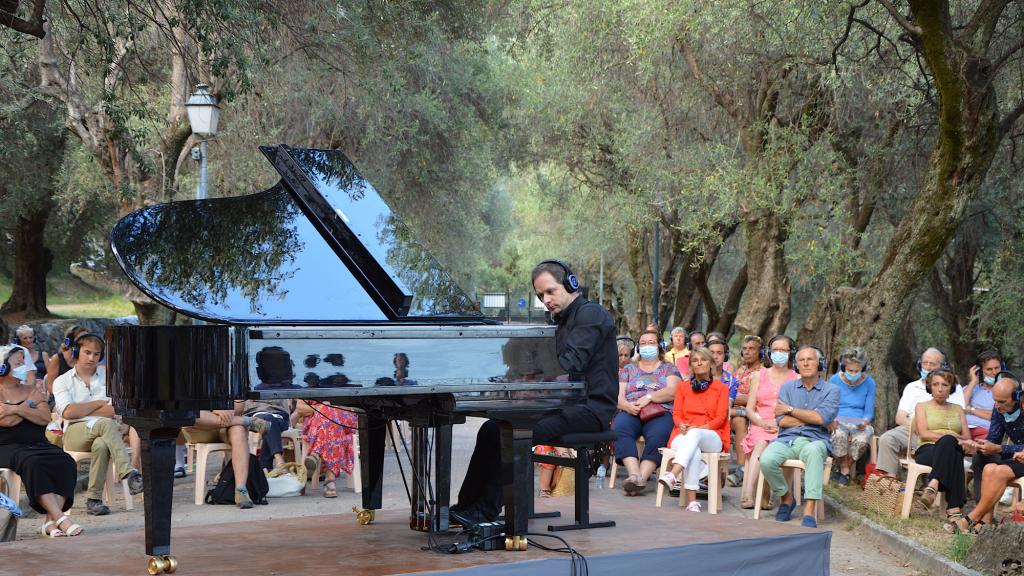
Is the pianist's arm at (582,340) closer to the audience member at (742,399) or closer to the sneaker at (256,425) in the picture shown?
the sneaker at (256,425)

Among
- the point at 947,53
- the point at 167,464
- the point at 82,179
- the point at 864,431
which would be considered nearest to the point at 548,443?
the point at 167,464

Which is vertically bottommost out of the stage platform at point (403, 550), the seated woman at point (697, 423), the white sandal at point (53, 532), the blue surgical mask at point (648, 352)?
the white sandal at point (53, 532)

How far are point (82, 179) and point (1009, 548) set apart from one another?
1804 centimetres

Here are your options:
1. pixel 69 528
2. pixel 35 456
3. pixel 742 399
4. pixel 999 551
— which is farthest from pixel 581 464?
pixel 742 399

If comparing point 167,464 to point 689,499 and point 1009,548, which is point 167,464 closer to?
point 1009,548

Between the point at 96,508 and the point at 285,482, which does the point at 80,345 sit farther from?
the point at 285,482

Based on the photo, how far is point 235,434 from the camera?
9.58 meters

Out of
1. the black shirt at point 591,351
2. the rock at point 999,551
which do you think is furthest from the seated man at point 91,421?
the rock at point 999,551

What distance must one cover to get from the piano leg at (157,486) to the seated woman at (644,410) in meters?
6.08

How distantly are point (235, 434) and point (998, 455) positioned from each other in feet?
21.8

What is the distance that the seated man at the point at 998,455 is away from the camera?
840 cm

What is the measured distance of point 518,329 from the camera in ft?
19.3

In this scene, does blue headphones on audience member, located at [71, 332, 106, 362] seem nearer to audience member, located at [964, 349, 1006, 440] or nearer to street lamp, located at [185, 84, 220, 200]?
street lamp, located at [185, 84, 220, 200]

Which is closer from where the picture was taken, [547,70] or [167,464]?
[167,464]
